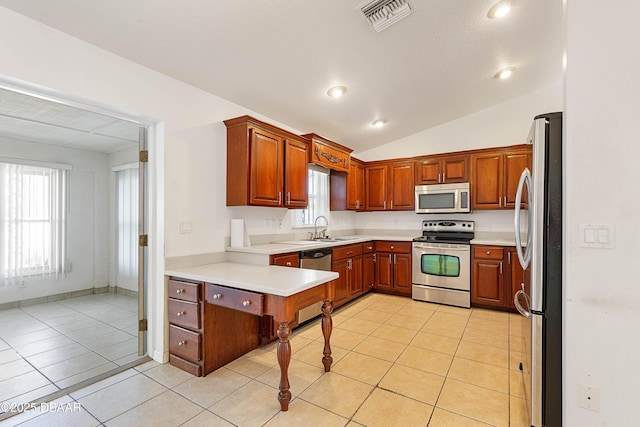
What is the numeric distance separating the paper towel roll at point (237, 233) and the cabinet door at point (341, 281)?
1.27 meters

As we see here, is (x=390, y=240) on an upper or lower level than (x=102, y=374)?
upper

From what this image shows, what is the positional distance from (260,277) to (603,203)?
81.6 inches

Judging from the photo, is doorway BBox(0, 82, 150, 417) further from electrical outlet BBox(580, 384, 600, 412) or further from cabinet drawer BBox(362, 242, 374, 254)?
electrical outlet BBox(580, 384, 600, 412)

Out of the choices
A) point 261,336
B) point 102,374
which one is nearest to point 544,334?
point 261,336

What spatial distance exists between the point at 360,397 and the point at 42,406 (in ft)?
7.01

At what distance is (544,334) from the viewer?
1.61 meters

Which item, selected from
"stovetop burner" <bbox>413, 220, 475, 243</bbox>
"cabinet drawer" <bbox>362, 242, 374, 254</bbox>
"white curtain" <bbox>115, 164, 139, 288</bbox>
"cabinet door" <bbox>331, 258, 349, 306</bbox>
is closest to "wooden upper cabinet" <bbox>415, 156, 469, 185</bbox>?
"stovetop burner" <bbox>413, 220, 475, 243</bbox>

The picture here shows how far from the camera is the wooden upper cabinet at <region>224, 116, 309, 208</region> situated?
295 centimetres

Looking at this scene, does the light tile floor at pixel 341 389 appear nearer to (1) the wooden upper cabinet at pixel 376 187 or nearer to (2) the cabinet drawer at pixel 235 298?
(2) the cabinet drawer at pixel 235 298

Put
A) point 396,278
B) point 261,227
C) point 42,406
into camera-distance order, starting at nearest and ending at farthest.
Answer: point 42,406 < point 261,227 < point 396,278

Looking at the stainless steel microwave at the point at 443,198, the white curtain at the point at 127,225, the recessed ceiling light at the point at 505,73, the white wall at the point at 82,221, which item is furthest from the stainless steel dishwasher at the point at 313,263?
the white wall at the point at 82,221

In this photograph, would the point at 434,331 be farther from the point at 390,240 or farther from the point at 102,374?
the point at 102,374

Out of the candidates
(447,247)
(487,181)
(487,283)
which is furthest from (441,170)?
(487,283)

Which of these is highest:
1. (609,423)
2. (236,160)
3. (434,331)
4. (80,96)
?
(80,96)
